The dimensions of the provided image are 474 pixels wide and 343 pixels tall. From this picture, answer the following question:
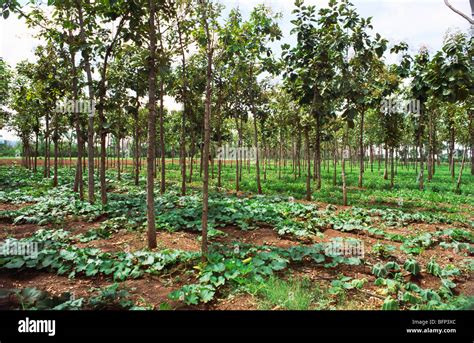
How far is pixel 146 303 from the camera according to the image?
5.10 m

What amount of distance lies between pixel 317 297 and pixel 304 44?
11.7 m

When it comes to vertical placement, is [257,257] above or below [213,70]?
below

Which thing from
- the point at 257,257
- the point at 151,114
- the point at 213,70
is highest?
the point at 213,70

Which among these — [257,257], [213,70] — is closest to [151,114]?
[257,257]

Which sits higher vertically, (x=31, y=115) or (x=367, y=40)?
(x=367, y=40)

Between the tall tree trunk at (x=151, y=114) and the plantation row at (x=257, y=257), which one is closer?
the plantation row at (x=257, y=257)

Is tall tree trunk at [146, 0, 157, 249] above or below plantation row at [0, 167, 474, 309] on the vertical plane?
above

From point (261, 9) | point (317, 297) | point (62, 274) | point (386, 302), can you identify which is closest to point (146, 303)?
point (62, 274)

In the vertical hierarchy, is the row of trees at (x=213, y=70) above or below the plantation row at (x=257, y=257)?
above

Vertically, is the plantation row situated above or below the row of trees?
below

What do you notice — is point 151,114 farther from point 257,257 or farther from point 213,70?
point 213,70

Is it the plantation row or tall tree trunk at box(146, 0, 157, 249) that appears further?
tall tree trunk at box(146, 0, 157, 249)
